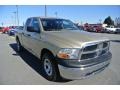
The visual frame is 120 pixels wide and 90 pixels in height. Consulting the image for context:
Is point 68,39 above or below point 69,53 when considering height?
above

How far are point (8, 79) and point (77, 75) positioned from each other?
78.7 inches

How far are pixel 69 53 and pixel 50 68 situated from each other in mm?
880

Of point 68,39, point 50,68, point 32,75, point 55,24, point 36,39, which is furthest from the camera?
point 55,24

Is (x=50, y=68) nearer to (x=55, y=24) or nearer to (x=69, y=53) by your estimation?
(x=69, y=53)

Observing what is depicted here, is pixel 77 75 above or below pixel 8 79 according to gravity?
above

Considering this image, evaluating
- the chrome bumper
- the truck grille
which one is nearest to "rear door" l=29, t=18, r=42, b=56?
the chrome bumper

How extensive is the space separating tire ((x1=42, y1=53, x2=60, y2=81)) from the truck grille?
763 mm

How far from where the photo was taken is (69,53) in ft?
14.0

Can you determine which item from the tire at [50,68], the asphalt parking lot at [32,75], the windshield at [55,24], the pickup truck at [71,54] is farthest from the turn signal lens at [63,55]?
the windshield at [55,24]

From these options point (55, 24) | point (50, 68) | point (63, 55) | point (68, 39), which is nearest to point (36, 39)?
point (55, 24)

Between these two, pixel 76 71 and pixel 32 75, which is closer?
pixel 76 71

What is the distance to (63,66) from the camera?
14.0 feet
